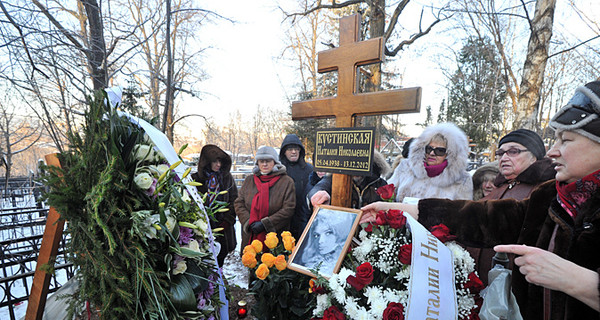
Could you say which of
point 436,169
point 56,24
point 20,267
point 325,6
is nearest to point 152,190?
point 436,169

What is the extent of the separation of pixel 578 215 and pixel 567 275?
0.99 ft

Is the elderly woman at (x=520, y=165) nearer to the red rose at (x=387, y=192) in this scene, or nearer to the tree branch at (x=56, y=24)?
the red rose at (x=387, y=192)

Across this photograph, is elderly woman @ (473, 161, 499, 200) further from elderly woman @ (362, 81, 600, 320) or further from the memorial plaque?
the memorial plaque

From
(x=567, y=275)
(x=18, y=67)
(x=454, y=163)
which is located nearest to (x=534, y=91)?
(x=454, y=163)

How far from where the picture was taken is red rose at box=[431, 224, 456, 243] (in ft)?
4.74

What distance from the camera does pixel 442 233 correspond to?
1.45 metres

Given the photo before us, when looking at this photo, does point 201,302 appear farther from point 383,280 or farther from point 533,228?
point 533,228

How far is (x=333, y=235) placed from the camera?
171 centimetres

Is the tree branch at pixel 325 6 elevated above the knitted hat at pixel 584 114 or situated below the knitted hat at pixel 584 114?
above

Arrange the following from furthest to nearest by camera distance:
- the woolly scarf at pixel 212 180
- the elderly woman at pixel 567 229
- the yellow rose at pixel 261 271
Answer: the woolly scarf at pixel 212 180 < the yellow rose at pixel 261 271 < the elderly woman at pixel 567 229

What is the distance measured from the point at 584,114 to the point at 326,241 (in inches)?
52.9

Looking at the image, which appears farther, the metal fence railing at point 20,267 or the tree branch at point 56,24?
the tree branch at point 56,24

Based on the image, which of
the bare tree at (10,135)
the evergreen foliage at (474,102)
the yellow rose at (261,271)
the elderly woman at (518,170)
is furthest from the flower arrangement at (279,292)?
the evergreen foliage at (474,102)

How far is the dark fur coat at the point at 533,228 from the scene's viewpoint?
106 centimetres
